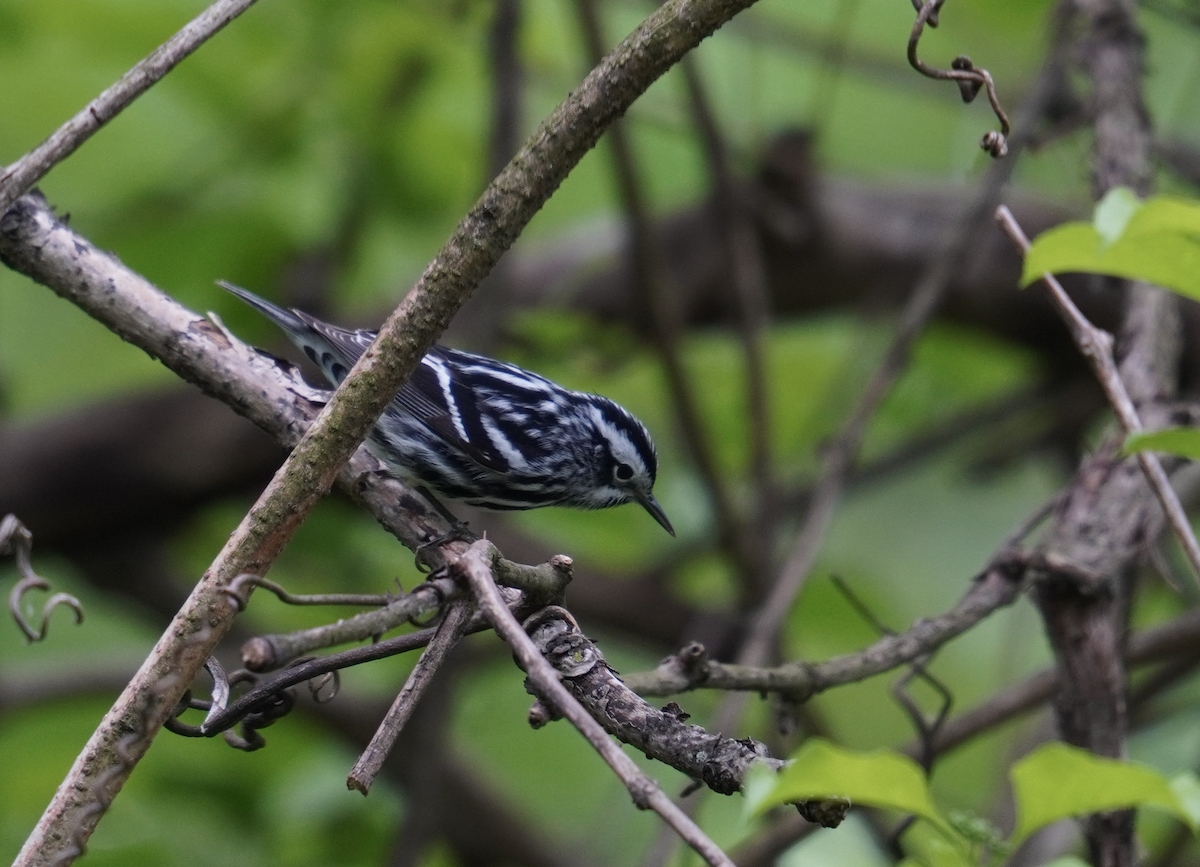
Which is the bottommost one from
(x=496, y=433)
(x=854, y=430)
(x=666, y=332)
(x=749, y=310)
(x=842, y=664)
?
(x=842, y=664)

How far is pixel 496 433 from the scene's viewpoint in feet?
10.5

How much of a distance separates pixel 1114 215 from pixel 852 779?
612 millimetres

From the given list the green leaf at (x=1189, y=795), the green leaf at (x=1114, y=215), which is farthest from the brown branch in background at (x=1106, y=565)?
the green leaf at (x=1189, y=795)

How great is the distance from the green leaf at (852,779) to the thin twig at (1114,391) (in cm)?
77

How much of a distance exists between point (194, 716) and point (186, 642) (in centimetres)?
339

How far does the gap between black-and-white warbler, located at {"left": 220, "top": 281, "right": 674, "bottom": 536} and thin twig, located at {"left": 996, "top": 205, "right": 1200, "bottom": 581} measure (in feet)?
4.17

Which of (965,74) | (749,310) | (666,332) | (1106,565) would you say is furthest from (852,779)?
(749,310)

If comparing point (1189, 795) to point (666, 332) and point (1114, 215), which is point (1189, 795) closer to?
point (1114, 215)

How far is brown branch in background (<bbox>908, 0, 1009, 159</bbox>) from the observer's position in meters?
1.52

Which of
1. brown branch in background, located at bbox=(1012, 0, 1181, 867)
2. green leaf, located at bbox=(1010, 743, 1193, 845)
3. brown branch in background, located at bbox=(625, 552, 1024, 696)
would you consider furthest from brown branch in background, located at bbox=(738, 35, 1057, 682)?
green leaf, located at bbox=(1010, 743, 1193, 845)

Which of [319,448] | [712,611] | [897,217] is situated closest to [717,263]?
[897,217]

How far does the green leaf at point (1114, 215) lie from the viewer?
1.20 meters

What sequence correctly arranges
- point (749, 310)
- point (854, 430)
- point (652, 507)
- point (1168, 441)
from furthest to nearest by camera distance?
point (749, 310), point (652, 507), point (854, 430), point (1168, 441)

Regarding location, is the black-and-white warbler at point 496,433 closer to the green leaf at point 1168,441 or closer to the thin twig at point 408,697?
the thin twig at point 408,697
